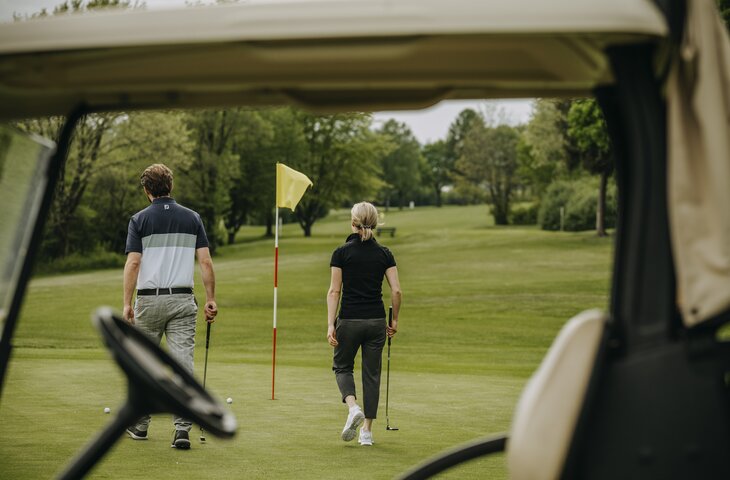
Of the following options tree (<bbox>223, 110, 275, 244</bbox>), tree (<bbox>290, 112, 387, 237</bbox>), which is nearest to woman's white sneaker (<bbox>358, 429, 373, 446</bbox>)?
tree (<bbox>223, 110, 275, 244</bbox>)

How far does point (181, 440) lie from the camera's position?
8.66 m

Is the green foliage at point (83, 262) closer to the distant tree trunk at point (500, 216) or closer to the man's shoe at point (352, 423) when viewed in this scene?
the distant tree trunk at point (500, 216)

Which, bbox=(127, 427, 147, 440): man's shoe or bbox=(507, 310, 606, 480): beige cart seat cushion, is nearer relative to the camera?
bbox=(507, 310, 606, 480): beige cart seat cushion

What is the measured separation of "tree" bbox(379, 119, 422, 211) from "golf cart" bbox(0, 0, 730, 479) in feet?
321

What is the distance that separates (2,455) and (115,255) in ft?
144

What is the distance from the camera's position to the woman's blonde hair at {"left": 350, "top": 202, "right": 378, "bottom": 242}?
9.12 meters

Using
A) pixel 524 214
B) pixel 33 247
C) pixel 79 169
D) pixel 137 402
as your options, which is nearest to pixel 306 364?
pixel 33 247

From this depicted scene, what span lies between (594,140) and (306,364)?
2577cm

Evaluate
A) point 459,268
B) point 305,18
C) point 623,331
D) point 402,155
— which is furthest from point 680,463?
point 402,155

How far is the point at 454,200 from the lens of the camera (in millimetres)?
111250

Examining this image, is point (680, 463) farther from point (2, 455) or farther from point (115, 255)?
point (115, 255)

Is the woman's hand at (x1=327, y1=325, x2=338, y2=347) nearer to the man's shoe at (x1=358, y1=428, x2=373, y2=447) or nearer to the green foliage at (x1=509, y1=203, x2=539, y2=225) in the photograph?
the man's shoe at (x1=358, y1=428, x2=373, y2=447)

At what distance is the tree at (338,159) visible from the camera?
62.8 meters

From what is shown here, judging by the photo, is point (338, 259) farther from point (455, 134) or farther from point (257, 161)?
point (455, 134)
